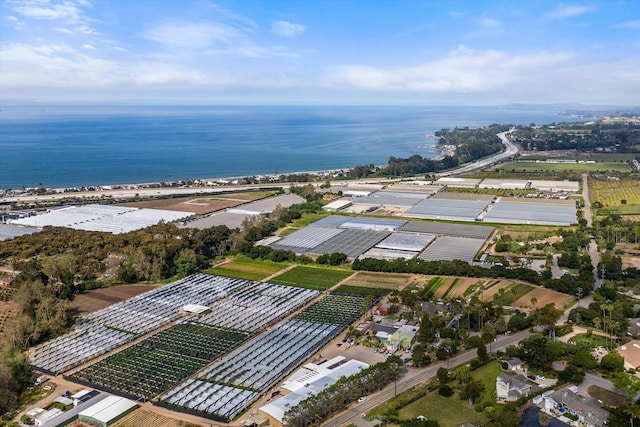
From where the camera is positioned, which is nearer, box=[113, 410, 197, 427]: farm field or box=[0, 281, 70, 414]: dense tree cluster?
box=[113, 410, 197, 427]: farm field

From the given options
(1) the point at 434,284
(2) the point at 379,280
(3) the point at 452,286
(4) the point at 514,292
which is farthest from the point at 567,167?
(2) the point at 379,280

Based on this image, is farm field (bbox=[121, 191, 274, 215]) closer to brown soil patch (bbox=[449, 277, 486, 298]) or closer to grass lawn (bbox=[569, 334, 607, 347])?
brown soil patch (bbox=[449, 277, 486, 298])

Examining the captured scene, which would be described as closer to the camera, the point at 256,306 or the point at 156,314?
the point at 156,314

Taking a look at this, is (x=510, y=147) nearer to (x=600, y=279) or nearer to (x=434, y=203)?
(x=434, y=203)

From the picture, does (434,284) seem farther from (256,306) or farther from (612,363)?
(612,363)

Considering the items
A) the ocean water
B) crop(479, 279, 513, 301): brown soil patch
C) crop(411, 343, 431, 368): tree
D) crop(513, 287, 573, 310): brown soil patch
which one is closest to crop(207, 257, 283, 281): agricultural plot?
crop(479, 279, 513, 301): brown soil patch

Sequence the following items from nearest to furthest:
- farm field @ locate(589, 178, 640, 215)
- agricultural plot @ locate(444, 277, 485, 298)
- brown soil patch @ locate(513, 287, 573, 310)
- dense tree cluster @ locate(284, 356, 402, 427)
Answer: dense tree cluster @ locate(284, 356, 402, 427), brown soil patch @ locate(513, 287, 573, 310), agricultural plot @ locate(444, 277, 485, 298), farm field @ locate(589, 178, 640, 215)

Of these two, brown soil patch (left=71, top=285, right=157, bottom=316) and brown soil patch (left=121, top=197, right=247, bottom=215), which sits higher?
brown soil patch (left=121, top=197, right=247, bottom=215)

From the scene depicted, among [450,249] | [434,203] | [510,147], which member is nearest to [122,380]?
[450,249]
